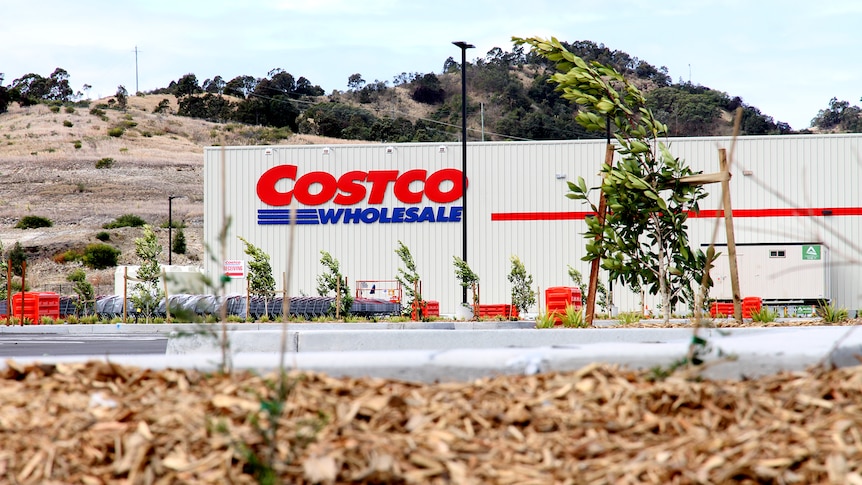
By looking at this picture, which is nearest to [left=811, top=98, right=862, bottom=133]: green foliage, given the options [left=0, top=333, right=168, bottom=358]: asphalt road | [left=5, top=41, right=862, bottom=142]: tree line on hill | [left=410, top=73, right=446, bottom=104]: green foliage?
[left=5, top=41, right=862, bottom=142]: tree line on hill

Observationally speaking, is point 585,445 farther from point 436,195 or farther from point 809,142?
point 809,142

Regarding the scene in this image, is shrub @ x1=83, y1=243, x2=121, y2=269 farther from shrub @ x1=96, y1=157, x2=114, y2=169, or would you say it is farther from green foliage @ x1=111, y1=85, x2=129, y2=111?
green foliage @ x1=111, y1=85, x2=129, y2=111

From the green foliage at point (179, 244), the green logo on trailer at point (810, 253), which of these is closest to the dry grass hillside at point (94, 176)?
the green foliage at point (179, 244)

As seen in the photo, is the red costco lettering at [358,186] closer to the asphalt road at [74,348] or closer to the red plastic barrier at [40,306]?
the red plastic barrier at [40,306]

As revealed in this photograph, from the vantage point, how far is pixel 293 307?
98.6ft

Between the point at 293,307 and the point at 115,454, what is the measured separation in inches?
1042

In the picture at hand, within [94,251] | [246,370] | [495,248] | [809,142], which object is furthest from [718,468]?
[94,251]

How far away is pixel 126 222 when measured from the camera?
7475 cm

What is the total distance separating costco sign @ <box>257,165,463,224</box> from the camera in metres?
38.4

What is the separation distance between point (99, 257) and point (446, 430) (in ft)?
209

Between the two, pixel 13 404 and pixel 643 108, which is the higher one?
pixel 643 108

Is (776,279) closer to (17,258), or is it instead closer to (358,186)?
(358,186)

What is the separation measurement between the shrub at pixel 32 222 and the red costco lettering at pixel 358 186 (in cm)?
4258

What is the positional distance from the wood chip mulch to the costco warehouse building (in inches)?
1294
